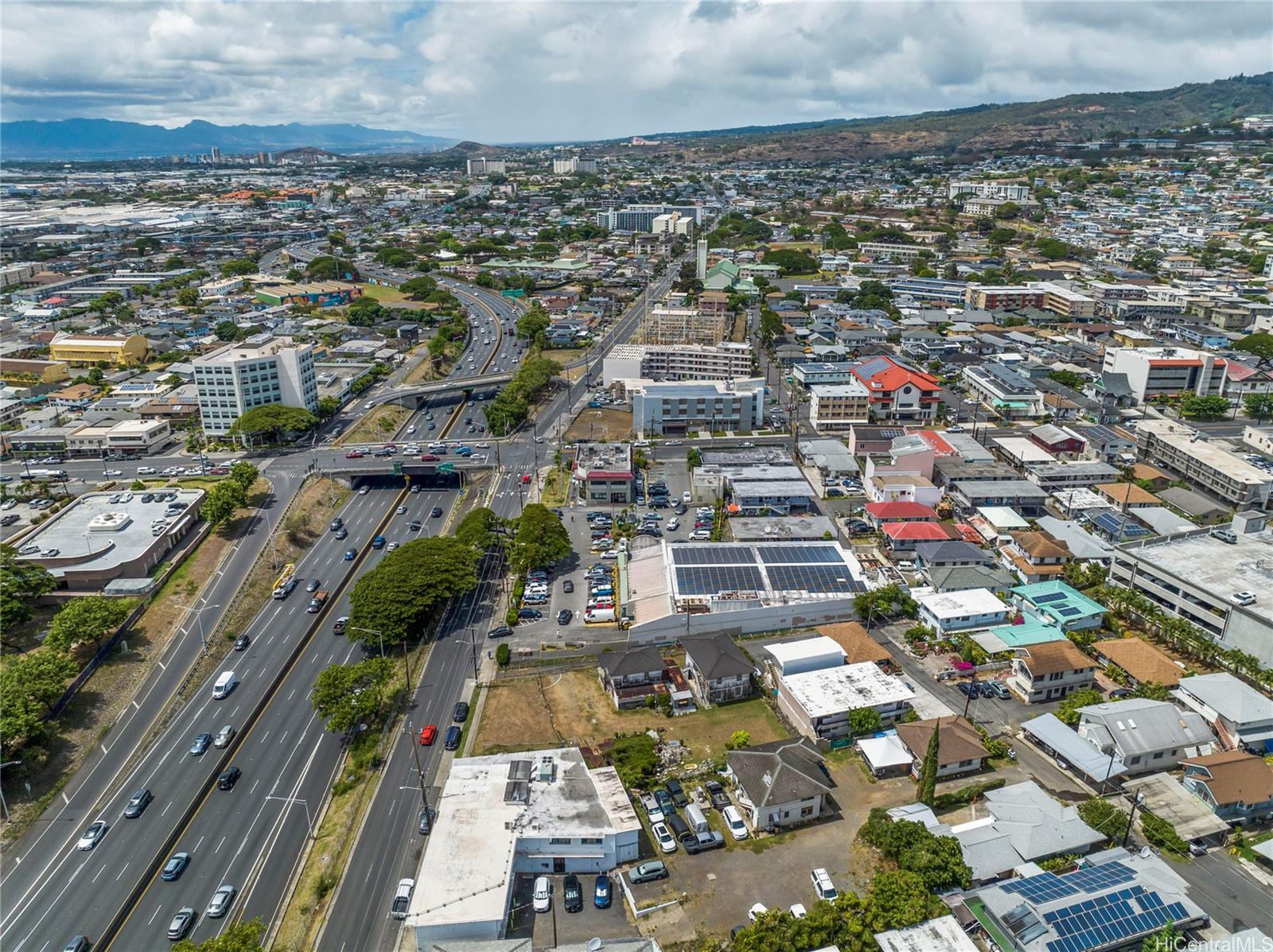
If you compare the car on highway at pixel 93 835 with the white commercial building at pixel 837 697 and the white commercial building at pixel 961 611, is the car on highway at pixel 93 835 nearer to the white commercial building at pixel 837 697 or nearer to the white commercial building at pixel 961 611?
the white commercial building at pixel 837 697

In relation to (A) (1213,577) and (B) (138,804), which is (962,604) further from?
(B) (138,804)

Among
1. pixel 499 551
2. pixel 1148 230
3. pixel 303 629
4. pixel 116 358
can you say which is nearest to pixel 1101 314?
pixel 1148 230

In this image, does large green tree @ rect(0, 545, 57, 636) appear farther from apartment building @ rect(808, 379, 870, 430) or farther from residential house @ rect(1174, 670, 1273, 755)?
apartment building @ rect(808, 379, 870, 430)

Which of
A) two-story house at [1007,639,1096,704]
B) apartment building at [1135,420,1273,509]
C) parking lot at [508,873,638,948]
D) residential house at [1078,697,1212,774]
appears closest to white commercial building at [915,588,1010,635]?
two-story house at [1007,639,1096,704]

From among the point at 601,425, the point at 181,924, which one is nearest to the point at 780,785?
the point at 181,924

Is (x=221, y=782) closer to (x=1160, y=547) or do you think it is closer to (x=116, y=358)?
(x=1160, y=547)
